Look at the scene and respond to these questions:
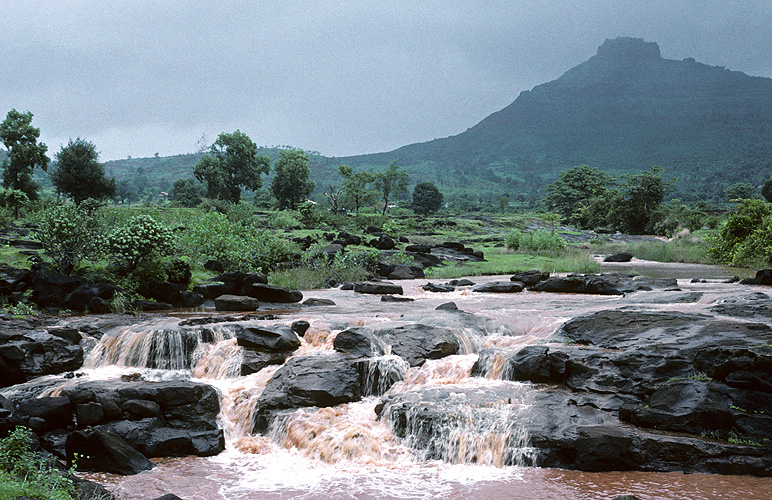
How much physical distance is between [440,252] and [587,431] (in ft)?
95.9

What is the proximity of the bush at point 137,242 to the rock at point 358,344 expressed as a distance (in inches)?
373

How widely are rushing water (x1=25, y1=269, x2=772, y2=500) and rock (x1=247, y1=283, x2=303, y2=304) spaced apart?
18.5 ft

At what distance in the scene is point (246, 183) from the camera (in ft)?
243

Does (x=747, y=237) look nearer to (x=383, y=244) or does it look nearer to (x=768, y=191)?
(x=383, y=244)

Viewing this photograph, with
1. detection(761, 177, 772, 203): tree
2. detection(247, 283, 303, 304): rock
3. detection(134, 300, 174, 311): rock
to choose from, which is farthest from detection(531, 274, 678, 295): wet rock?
detection(761, 177, 772, 203): tree

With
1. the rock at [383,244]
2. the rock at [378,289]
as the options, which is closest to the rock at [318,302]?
the rock at [378,289]

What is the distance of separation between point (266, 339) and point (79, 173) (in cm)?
3118

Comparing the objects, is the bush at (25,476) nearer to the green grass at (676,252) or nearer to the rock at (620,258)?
the green grass at (676,252)

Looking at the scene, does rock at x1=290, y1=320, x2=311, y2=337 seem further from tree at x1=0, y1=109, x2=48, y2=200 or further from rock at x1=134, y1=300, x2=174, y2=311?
tree at x1=0, y1=109, x2=48, y2=200

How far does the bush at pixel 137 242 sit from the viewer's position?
17750 mm

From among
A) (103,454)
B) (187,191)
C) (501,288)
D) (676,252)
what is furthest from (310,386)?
(187,191)

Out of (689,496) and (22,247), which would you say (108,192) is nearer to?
(22,247)

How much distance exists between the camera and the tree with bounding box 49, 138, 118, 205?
35906mm

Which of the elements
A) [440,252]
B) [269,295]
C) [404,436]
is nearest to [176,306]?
[269,295]
